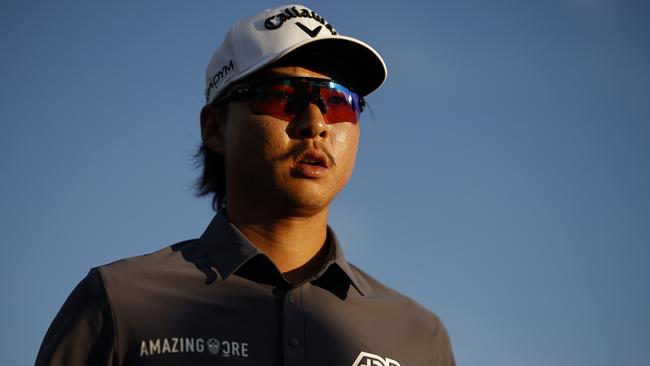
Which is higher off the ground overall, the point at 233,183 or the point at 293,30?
the point at 293,30

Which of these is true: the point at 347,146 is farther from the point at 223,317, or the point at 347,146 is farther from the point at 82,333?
the point at 82,333

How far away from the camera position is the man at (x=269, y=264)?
12.3ft

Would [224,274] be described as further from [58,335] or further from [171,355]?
[58,335]

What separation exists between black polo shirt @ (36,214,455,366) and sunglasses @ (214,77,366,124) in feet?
2.24

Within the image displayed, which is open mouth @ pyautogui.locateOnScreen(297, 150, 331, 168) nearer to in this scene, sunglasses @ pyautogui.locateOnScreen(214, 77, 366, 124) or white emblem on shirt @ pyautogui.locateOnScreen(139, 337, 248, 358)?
sunglasses @ pyautogui.locateOnScreen(214, 77, 366, 124)

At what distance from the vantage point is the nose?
4277mm

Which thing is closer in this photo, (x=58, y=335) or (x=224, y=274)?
(x=58, y=335)

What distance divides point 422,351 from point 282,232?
1.02 m

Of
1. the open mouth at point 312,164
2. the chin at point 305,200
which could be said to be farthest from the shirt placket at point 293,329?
the open mouth at point 312,164

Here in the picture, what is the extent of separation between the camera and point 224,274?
160 inches

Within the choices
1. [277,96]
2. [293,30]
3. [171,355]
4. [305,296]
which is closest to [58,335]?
[171,355]

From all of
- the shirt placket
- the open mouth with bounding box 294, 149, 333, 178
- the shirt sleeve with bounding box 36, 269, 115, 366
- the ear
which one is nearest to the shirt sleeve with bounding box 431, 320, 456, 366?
the shirt placket

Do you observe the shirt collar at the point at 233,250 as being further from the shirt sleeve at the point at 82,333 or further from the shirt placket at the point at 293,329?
the shirt sleeve at the point at 82,333

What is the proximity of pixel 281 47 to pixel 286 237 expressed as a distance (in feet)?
3.45
